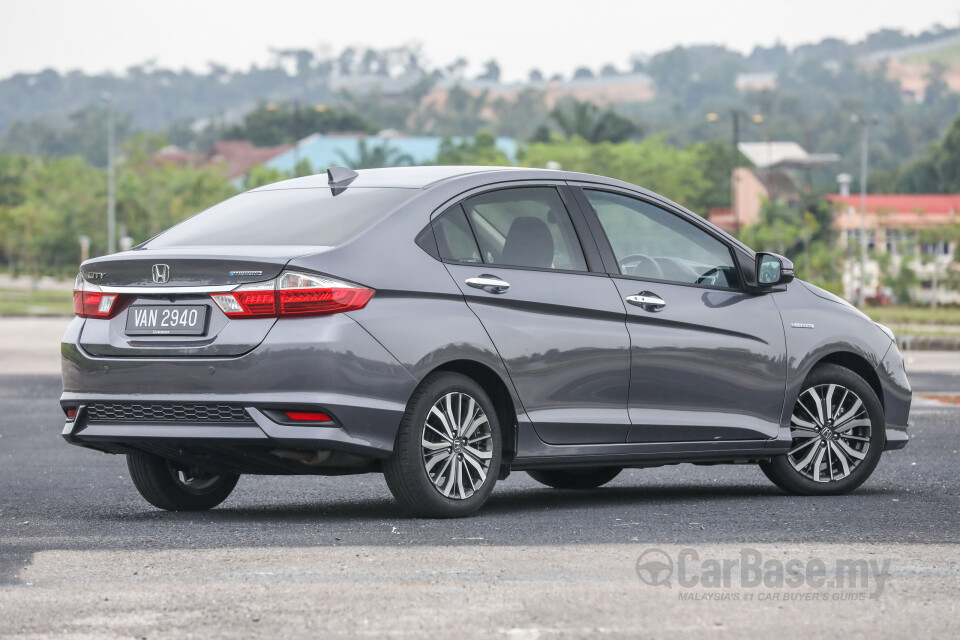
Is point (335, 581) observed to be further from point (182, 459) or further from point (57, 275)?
point (57, 275)

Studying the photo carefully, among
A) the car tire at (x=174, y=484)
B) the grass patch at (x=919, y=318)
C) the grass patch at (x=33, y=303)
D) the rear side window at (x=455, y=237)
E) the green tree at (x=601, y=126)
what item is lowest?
the grass patch at (x=33, y=303)

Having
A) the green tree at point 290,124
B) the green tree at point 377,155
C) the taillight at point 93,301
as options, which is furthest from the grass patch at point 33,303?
the green tree at point 290,124

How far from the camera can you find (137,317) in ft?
23.3

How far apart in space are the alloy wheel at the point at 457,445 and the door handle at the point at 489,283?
490 mm

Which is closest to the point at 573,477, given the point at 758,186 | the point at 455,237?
the point at 455,237

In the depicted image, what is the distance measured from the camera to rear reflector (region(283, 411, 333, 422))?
22.4ft

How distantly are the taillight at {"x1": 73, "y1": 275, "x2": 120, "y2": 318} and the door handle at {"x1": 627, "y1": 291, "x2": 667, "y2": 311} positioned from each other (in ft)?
7.94

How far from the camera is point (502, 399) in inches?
294

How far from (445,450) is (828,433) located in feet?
8.21

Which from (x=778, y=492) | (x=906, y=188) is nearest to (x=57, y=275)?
(x=906, y=188)

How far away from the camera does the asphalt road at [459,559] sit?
505 centimetres

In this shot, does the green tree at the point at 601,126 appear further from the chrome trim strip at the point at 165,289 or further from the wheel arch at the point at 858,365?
the chrome trim strip at the point at 165,289

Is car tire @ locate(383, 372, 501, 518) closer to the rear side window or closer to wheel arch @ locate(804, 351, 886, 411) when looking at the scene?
the rear side window

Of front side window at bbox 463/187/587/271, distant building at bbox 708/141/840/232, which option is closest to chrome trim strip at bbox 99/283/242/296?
front side window at bbox 463/187/587/271
